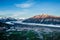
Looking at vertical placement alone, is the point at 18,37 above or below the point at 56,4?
below

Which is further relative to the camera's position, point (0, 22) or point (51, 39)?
point (0, 22)

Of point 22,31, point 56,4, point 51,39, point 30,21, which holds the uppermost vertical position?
point 56,4

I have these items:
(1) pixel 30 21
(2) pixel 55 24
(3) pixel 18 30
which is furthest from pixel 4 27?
(2) pixel 55 24

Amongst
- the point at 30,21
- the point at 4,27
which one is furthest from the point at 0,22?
the point at 30,21

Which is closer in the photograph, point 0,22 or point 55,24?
point 55,24

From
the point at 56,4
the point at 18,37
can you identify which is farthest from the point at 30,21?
the point at 56,4

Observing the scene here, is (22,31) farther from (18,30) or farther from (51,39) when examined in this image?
(51,39)

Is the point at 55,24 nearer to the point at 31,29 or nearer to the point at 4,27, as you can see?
the point at 31,29

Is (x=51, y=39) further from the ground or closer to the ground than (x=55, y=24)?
closer to the ground
